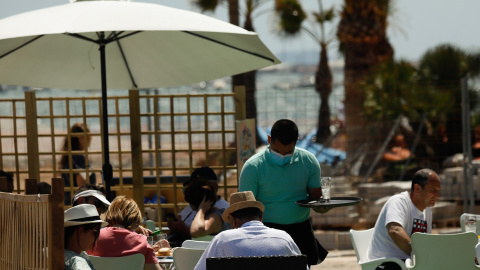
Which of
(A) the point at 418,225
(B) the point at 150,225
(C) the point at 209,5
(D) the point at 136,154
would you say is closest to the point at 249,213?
(A) the point at 418,225

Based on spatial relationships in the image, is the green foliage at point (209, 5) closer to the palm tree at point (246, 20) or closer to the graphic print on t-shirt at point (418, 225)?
the palm tree at point (246, 20)

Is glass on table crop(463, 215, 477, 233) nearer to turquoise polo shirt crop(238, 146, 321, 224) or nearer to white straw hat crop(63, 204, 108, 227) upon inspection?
turquoise polo shirt crop(238, 146, 321, 224)

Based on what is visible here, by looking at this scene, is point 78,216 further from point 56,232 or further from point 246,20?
point 246,20

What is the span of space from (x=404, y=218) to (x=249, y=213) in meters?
1.90

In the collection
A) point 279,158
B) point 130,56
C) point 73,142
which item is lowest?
point 279,158

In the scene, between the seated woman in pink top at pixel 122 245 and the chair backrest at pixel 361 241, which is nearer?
the seated woman in pink top at pixel 122 245

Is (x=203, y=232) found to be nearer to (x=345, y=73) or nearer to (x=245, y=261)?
(x=245, y=261)

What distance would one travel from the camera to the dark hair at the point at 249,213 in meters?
4.64

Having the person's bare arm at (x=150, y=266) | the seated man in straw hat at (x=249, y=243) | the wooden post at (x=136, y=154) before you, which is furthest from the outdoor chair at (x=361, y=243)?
the wooden post at (x=136, y=154)

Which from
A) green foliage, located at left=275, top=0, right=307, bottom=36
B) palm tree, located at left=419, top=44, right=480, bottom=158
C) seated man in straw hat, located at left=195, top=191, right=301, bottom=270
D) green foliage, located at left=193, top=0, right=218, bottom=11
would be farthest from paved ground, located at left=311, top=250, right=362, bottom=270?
green foliage, located at left=275, top=0, right=307, bottom=36

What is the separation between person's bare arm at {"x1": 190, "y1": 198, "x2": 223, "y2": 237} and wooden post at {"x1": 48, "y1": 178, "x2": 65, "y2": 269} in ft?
7.67

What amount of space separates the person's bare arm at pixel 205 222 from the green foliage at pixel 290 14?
15905 mm

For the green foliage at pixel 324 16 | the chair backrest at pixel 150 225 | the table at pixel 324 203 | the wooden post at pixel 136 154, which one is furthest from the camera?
the green foliage at pixel 324 16

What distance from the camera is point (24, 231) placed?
14.9ft
